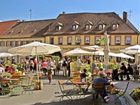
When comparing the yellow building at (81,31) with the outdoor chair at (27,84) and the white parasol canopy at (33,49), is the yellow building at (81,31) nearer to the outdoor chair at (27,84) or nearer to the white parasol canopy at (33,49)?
the white parasol canopy at (33,49)

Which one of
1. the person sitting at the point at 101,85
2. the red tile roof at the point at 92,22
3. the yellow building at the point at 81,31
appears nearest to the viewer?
the person sitting at the point at 101,85

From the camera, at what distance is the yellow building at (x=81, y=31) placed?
206 feet

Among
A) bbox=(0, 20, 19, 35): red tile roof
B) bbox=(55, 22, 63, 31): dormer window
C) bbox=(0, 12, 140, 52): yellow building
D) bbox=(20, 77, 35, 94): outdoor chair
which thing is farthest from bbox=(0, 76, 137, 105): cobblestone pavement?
bbox=(0, 20, 19, 35): red tile roof

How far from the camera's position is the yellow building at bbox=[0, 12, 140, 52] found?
62.9 meters

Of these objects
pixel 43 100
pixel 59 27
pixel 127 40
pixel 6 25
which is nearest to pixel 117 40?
pixel 127 40

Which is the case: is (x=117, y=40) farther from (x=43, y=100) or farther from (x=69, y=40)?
(x=43, y=100)

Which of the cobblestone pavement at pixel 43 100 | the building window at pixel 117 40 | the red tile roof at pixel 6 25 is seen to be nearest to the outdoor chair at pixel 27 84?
the cobblestone pavement at pixel 43 100

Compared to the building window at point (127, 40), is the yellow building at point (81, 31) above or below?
above

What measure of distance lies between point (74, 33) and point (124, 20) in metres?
8.86

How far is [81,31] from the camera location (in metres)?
66.0

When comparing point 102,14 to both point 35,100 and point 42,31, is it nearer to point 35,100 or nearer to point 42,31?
point 42,31

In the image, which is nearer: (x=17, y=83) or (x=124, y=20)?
(x=17, y=83)

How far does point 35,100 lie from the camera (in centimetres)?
1530

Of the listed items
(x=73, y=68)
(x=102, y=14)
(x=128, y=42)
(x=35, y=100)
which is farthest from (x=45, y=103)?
(x=102, y=14)
